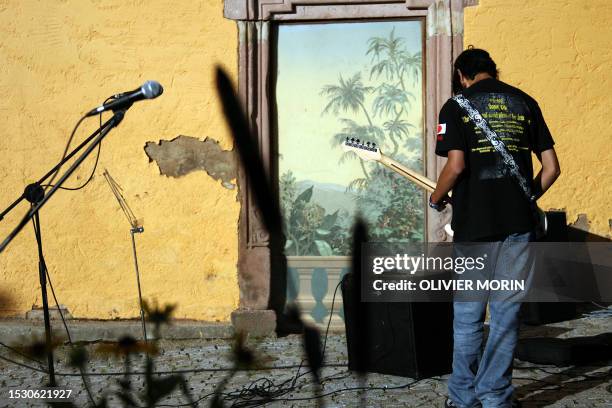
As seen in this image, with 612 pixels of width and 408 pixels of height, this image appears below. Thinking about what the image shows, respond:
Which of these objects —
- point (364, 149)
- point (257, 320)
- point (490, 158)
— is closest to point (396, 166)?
point (364, 149)

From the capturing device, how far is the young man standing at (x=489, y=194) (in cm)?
362

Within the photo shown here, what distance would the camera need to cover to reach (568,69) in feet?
20.4

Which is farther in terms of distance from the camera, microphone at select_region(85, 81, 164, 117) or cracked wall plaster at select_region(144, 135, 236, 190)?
cracked wall plaster at select_region(144, 135, 236, 190)

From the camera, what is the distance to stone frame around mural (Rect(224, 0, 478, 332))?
624 centimetres

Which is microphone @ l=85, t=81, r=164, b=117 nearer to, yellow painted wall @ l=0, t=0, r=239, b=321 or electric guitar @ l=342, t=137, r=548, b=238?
electric guitar @ l=342, t=137, r=548, b=238

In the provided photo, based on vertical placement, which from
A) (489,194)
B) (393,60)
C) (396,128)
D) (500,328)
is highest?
Result: (393,60)

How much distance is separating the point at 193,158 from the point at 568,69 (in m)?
3.04

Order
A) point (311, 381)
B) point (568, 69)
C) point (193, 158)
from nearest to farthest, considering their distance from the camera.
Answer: point (311, 381) < point (568, 69) < point (193, 158)

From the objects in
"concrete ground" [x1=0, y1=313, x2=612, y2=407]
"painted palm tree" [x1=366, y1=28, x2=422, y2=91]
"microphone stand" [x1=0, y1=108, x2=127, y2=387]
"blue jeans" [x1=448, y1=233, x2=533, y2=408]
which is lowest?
"concrete ground" [x1=0, y1=313, x2=612, y2=407]

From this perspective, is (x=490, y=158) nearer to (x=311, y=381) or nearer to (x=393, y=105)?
(x=311, y=381)

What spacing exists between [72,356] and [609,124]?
18.8 ft

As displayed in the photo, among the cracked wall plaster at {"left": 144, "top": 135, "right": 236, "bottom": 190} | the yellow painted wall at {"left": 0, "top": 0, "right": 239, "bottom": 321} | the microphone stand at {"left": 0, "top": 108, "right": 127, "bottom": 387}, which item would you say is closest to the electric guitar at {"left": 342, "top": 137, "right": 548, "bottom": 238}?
the cracked wall plaster at {"left": 144, "top": 135, "right": 236, "bottom": 190}

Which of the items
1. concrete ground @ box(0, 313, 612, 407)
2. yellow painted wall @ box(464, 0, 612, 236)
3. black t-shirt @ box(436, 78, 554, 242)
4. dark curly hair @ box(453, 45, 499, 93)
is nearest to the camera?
black t-shirt @ box(436, 78, 554, 242)

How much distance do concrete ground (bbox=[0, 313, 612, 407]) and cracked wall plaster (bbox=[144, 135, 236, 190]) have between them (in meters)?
1.36
